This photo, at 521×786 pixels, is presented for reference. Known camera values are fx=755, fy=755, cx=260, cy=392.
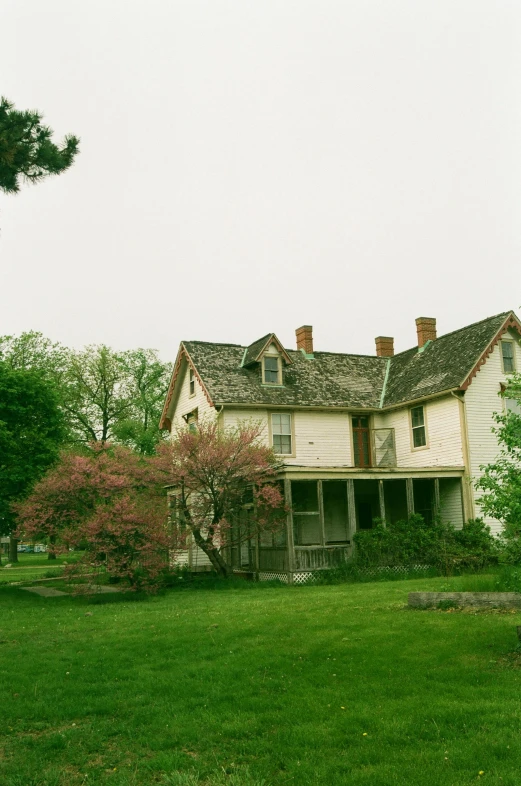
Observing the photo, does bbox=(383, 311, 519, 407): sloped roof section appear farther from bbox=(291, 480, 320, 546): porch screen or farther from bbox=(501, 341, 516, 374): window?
bbox=(291, 480, 320, 546): porch screen

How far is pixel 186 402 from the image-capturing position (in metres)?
33.4

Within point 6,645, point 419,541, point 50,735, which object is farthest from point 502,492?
point 419,541

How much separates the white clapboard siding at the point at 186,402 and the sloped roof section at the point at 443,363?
25.3ft

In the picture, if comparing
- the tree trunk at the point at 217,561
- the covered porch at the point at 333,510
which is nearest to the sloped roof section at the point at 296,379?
the covered porch at the point at 333,510

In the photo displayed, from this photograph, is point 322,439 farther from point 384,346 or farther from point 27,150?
point 27,150

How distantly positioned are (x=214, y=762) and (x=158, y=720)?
4.67 feet

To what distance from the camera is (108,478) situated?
73.0 ft

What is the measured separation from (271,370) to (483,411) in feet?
28.2

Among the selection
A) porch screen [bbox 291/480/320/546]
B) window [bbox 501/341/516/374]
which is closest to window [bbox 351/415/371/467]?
porch screen [bbox 291/480/320/546]

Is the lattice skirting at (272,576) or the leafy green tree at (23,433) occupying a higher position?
the leafy green tree at (23,433)

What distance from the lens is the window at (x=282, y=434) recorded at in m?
30.1

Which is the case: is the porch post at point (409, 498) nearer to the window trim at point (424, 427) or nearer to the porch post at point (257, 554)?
A: the window trim at point (424, 427)

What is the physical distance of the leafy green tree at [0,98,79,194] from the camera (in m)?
10.0

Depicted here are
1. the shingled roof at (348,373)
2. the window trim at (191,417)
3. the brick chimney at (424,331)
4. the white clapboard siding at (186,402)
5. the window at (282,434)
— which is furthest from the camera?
the brick chimney at (424,331)
